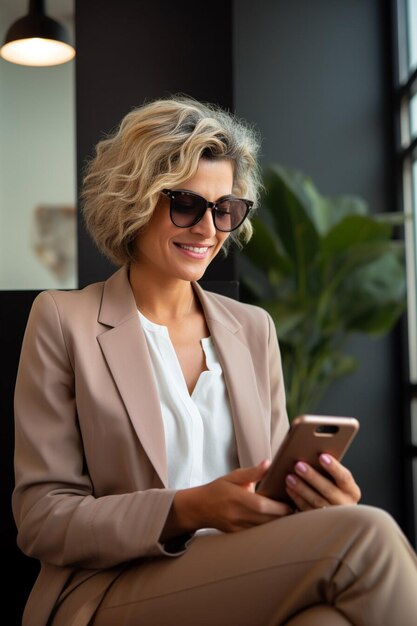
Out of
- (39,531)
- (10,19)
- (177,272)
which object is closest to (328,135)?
(10,19)

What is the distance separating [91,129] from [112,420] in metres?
2.05

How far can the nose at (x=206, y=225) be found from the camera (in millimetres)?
2105

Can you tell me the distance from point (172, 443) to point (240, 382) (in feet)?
0.79

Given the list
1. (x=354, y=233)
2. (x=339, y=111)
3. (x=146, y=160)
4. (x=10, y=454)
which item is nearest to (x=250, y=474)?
(x=146, y=160)

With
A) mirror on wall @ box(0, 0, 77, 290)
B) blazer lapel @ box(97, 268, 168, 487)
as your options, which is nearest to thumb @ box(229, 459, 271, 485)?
blazer lapel @ box(97, 268, 168, 487)

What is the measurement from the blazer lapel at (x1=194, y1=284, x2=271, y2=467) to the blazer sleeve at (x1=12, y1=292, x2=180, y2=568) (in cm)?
37

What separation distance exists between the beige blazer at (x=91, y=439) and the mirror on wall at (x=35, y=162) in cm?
257

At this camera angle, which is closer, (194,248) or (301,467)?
(301,467)

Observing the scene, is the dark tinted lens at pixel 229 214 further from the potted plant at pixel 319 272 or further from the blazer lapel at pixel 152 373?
the potted plant at pixel 319 272

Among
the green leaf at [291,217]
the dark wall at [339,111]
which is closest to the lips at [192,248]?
the green leaf at [291,217]

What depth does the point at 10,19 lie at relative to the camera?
4430 millimetres

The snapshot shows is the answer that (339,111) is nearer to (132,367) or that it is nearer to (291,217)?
(291,217)

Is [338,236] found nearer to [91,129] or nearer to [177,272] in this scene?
[91,129]

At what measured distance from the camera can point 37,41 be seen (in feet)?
14.6
